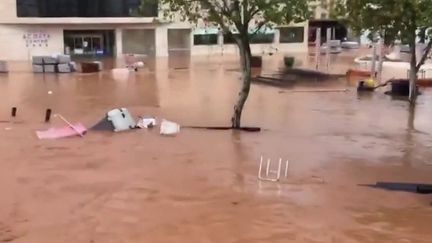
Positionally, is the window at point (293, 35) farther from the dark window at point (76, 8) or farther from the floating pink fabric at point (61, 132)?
the floating pink fabric at point (61, 132)

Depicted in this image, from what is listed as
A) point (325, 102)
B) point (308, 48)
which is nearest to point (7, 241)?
point (325, 102)

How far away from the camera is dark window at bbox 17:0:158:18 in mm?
61375

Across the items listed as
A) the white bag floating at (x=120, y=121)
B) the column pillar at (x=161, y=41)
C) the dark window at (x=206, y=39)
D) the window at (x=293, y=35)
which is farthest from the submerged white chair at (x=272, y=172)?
the window at (x=293, y=35)

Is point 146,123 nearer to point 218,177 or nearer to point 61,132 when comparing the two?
point 61,132

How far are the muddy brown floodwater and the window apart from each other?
165ft

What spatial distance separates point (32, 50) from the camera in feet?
209

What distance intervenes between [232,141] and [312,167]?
3989 millimetres

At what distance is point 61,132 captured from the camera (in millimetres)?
19703

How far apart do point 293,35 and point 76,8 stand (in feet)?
90.2

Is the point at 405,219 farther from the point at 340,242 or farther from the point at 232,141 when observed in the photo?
the point at 232,141

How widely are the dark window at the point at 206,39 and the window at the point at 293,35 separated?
9.20m

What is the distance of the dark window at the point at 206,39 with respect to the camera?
7050 centimetres

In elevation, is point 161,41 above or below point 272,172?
above

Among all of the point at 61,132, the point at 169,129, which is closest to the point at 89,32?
the point at 61,132
